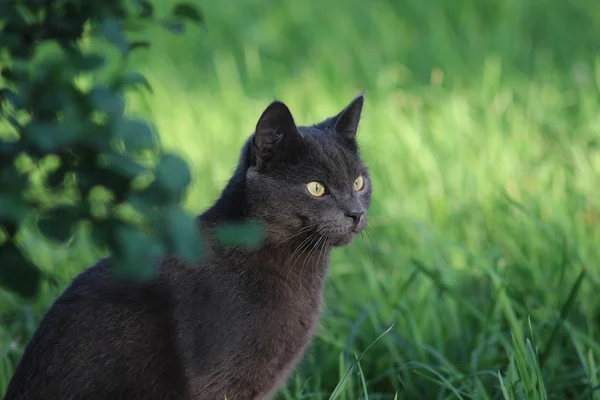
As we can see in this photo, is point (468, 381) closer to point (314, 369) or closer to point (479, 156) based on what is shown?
point (314, 369)

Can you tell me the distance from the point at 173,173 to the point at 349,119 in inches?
59.4

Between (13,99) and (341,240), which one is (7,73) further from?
(341,240)

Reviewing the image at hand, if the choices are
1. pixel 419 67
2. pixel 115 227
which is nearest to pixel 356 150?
pixel 115 227

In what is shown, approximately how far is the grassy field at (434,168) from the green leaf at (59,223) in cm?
119

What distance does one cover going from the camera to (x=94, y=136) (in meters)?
1.39

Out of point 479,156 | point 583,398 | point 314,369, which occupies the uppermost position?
point 479,156

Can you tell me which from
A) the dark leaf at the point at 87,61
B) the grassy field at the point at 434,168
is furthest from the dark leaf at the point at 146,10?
the grassy field at the point at 434,168

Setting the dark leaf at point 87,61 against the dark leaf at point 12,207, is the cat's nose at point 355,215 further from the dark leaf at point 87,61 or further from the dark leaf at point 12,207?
the dark leaf at point 12,207

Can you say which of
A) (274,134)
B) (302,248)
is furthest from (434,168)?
(274,134)

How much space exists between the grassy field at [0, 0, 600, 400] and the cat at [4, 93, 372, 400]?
271 mm

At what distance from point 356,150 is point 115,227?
148 cm

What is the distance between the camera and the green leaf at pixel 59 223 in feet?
4.52

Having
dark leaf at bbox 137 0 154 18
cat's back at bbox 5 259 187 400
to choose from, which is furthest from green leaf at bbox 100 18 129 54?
cat's back at bbox 5 259 187 400

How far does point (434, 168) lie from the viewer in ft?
13.9
